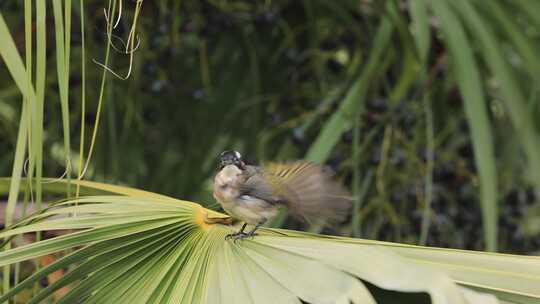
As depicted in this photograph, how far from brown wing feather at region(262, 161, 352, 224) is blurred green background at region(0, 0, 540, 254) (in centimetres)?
70

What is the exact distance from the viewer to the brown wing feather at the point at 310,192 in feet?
2.81

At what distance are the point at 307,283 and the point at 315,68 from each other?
1.31 metres

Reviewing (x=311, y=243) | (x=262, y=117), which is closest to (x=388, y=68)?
(x=262, y=117)

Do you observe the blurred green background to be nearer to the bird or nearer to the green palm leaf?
the bird

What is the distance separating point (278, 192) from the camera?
3.03 feet

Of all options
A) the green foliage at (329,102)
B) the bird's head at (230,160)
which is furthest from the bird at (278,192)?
the green foliage at (329,102)

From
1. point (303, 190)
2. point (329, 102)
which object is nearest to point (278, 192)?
point (303, 190)

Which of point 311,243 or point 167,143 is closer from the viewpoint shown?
point 311,243

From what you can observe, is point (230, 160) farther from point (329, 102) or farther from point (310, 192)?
point (329, 102)

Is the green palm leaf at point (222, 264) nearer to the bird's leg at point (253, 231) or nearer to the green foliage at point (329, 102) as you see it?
the bird's leg at point (253, 231)

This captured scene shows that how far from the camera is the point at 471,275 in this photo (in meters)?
0.74

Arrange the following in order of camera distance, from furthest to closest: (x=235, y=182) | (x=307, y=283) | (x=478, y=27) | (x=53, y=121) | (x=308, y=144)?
(x=53, y=121), (x=308, y=144), (x=478, y=27), (x=235, y=182), (x=307, y=283)

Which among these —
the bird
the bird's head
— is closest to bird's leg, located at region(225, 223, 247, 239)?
the bird

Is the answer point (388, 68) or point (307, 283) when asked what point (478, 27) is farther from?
point (307, 283)
